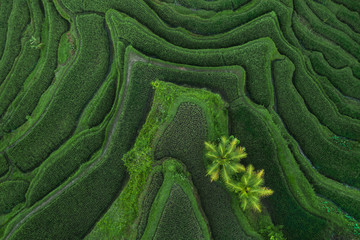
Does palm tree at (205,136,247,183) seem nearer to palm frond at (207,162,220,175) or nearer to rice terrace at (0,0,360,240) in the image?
palm frond at (207,162,220,175)

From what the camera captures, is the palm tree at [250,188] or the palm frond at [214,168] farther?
the palm frond at [214,168]

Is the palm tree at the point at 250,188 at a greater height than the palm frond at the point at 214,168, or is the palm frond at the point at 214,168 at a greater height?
the palm frond at the point at 214,168

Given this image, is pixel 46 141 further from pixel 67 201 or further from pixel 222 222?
pixel 222 222

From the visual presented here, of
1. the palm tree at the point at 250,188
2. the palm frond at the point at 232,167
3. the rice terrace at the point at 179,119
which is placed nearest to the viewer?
the palm tree at the point at 250,188

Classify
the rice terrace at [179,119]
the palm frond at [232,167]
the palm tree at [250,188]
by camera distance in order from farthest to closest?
the rice terrace at [179,119] → the palm frond at [232,167] → the palm tree at [250,188]

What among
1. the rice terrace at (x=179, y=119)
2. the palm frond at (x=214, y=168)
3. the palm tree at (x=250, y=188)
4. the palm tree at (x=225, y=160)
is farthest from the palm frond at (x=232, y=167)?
the palm tree at (x=250, y=188)

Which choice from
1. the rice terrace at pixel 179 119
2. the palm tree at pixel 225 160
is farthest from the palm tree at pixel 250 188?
the palm tree at pixel 225 160

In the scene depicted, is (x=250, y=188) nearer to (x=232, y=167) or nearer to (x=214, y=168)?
(x=232, y=167)

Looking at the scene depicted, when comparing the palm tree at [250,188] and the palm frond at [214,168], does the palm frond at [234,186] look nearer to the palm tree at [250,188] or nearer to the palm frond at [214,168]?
the palm tree at [250,188]

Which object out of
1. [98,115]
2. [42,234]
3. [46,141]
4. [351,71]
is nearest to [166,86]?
[98,115]

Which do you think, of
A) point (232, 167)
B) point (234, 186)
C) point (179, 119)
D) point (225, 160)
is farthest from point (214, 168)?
point (179, 119)
